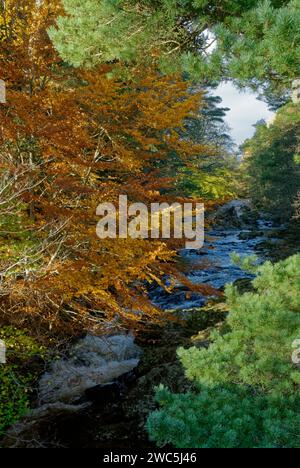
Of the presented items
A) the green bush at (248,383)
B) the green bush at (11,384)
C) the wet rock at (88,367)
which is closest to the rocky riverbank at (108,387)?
the wet rock at (88,367)

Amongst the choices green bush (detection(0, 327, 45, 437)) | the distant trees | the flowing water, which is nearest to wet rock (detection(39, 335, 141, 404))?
green bush (detection(0, 327, 45, 437))

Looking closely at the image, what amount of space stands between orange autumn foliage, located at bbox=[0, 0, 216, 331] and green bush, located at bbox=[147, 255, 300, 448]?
3.63 meters

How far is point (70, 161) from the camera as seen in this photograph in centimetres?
904

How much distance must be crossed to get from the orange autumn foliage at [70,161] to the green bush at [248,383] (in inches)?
143

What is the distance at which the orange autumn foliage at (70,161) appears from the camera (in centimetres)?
797

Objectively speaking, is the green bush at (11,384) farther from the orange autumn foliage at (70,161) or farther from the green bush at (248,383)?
the green bush at (248,383)

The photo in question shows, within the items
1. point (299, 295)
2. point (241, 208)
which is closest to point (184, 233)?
point (299, 295)

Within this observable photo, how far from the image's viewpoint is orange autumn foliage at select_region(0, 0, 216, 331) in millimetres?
7973

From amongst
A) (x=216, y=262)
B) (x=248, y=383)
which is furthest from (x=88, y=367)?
(x=216, y=262)

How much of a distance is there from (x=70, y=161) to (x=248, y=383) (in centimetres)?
634

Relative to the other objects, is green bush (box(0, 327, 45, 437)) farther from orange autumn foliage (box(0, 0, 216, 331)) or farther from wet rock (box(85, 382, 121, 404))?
wet rock (box(85, 382, 121, 404))

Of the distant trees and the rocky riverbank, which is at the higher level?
the distant trees

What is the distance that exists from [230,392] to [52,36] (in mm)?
5709

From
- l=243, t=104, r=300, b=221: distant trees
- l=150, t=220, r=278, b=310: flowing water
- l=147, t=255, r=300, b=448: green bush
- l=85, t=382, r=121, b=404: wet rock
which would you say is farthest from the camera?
l=243, t=104, r=300, b=221: distant trees
